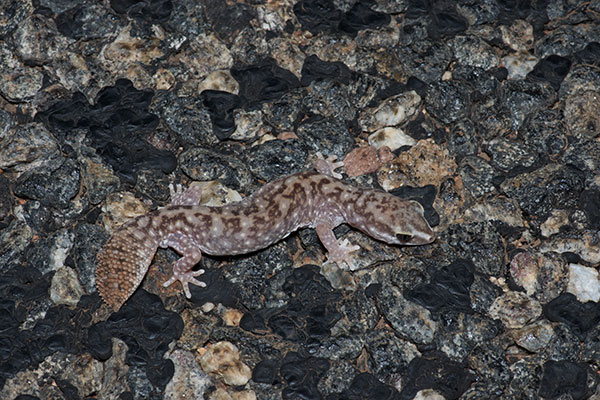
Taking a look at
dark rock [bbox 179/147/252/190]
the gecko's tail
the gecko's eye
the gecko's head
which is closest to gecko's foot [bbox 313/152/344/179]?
the gecko's head

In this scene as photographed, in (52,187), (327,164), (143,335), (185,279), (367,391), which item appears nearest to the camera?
(367,391)

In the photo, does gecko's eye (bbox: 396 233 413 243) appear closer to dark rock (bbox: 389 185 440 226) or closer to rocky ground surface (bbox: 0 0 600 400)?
rocky ground surface (bbox: 0 0 600 400)

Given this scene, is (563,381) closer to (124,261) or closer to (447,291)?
(447,291)

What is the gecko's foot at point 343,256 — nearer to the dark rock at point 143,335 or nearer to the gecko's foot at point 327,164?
the gecko's foot at point 327,164

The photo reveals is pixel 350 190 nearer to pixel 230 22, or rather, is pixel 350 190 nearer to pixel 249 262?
pixel 249 262

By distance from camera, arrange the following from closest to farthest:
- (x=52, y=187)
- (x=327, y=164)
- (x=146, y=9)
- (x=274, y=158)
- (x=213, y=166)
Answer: (x=52, y=187)
(x=213, y=166)
(x=274, y=158)
(x=327, y=164)
(x=146, y=9)

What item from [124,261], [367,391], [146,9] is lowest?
[367,391]

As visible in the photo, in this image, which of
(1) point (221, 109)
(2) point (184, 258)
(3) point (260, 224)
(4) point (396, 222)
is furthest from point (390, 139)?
(2) point (184, 258)

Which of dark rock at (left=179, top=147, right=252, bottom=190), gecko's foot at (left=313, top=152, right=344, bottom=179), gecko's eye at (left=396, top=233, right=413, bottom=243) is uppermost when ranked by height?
dark rock at (left=179, top=147, right=252, bottom=190)
